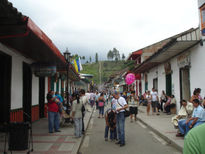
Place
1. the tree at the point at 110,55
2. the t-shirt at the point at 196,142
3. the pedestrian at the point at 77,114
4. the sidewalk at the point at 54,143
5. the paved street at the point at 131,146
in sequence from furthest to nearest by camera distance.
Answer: the tree at the point at 110,55
the pedestrian at the point at 77,114
the paved street at the point at 131,146
the sidewalk at the point at 54,143
the t-shirt at the point at 196,142

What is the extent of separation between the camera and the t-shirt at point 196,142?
142cm

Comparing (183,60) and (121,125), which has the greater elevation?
(183,60)

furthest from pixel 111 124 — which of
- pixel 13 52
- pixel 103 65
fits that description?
pixel 103 65

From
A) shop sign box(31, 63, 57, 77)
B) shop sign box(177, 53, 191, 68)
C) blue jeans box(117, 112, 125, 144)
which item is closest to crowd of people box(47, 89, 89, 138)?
shop sign box(31, 63, 57, 77)

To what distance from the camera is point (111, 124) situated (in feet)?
25.0

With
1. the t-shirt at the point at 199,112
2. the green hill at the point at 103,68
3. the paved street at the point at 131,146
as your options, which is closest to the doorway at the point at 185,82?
the paved street at the point at 131,146

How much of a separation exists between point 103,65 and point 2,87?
161m

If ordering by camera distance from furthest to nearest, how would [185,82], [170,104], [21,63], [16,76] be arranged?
[170,104], [185,82], [21,63], [16,76]

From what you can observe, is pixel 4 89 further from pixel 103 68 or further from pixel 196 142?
pixel 103 68

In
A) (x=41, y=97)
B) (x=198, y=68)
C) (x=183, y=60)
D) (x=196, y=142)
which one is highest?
(x=183, y=60)

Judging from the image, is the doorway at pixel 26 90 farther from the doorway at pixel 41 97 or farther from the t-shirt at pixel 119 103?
the t-shirt at pixel 119 103

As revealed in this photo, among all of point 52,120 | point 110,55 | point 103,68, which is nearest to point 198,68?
point 52,120

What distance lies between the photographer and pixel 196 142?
1.44m

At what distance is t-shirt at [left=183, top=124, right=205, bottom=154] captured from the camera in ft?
4.64
